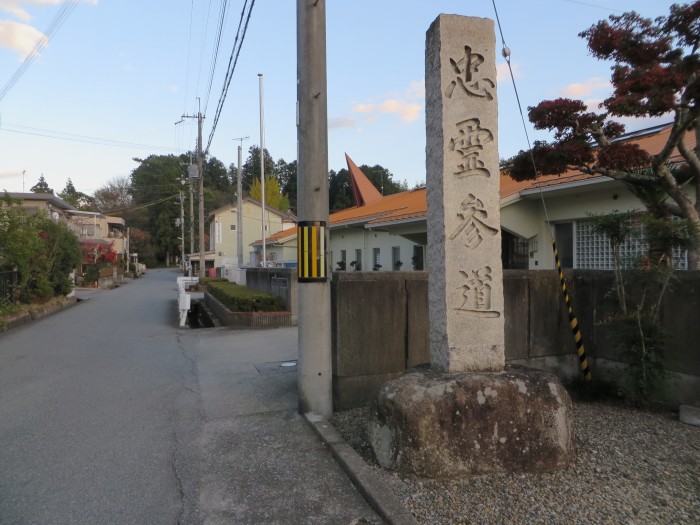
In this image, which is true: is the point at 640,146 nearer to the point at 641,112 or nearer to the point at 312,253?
the point at 641,112

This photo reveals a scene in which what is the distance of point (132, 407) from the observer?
6754mm

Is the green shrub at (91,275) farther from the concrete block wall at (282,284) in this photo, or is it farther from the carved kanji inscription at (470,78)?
the carved kanji inscription at (470,78)

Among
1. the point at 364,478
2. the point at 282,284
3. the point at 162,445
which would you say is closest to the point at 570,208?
the point at 282,284

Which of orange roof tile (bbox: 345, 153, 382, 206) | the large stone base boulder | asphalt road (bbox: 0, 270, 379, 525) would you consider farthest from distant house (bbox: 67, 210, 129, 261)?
the large stone base boulder

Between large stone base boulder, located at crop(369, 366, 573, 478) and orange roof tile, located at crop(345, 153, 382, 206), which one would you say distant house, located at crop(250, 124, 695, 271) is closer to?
large stone base boulder, located at crop(369, 366, 573, 478)

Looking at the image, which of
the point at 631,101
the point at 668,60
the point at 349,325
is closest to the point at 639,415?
the point at 349,325

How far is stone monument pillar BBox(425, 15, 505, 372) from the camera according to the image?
4945mm

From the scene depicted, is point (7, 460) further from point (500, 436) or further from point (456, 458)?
point (500, 436)

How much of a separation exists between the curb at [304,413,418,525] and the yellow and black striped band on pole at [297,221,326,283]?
1.56 m

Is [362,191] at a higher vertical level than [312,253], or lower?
higher

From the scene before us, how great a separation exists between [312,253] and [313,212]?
463 millimetres

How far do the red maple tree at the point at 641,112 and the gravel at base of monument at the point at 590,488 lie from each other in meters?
2.64

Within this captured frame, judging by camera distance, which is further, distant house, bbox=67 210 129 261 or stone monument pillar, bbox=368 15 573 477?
distant house, bbox=67 210 129 261

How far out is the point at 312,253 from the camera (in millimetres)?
6047
